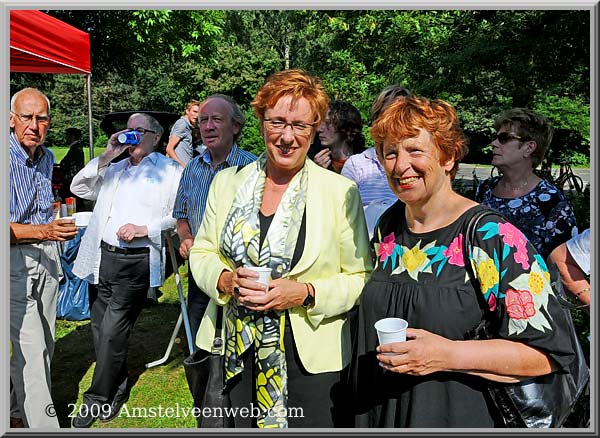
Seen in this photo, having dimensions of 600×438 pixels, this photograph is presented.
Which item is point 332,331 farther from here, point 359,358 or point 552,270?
point 552,270

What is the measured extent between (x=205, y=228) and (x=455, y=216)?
4.03 ft

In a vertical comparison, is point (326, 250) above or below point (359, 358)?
above

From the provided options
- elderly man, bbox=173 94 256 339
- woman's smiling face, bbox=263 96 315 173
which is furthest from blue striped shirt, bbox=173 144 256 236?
woman's smiling face, bbox=263 96 315 173

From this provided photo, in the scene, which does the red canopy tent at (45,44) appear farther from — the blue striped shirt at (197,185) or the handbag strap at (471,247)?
the handbag strap at (471,247)

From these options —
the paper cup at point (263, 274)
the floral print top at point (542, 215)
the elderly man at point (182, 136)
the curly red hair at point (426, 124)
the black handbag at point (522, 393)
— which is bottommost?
the black handbag at point (522, 393)

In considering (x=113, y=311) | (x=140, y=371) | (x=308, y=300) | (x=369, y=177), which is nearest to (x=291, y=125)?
(x=308, y=300)

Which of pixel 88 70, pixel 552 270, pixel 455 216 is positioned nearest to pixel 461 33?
pixel 88 70

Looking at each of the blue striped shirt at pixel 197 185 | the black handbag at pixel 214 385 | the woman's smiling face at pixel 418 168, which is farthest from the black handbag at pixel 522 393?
the blue striped shirt at pixel 197 185

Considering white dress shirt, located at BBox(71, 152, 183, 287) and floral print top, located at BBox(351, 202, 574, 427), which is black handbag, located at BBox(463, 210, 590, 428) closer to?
floral print top, located at BBox(351, 202, 574, 427)

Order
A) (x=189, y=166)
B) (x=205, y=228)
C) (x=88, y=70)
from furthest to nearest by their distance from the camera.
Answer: (x=88, y=70) → (x=189, y=166) → (x=205, y=228)

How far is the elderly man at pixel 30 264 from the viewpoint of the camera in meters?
3.38

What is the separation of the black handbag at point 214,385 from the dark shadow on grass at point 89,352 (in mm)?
1957

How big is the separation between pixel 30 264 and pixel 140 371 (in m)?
1.79

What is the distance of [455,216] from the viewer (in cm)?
184
